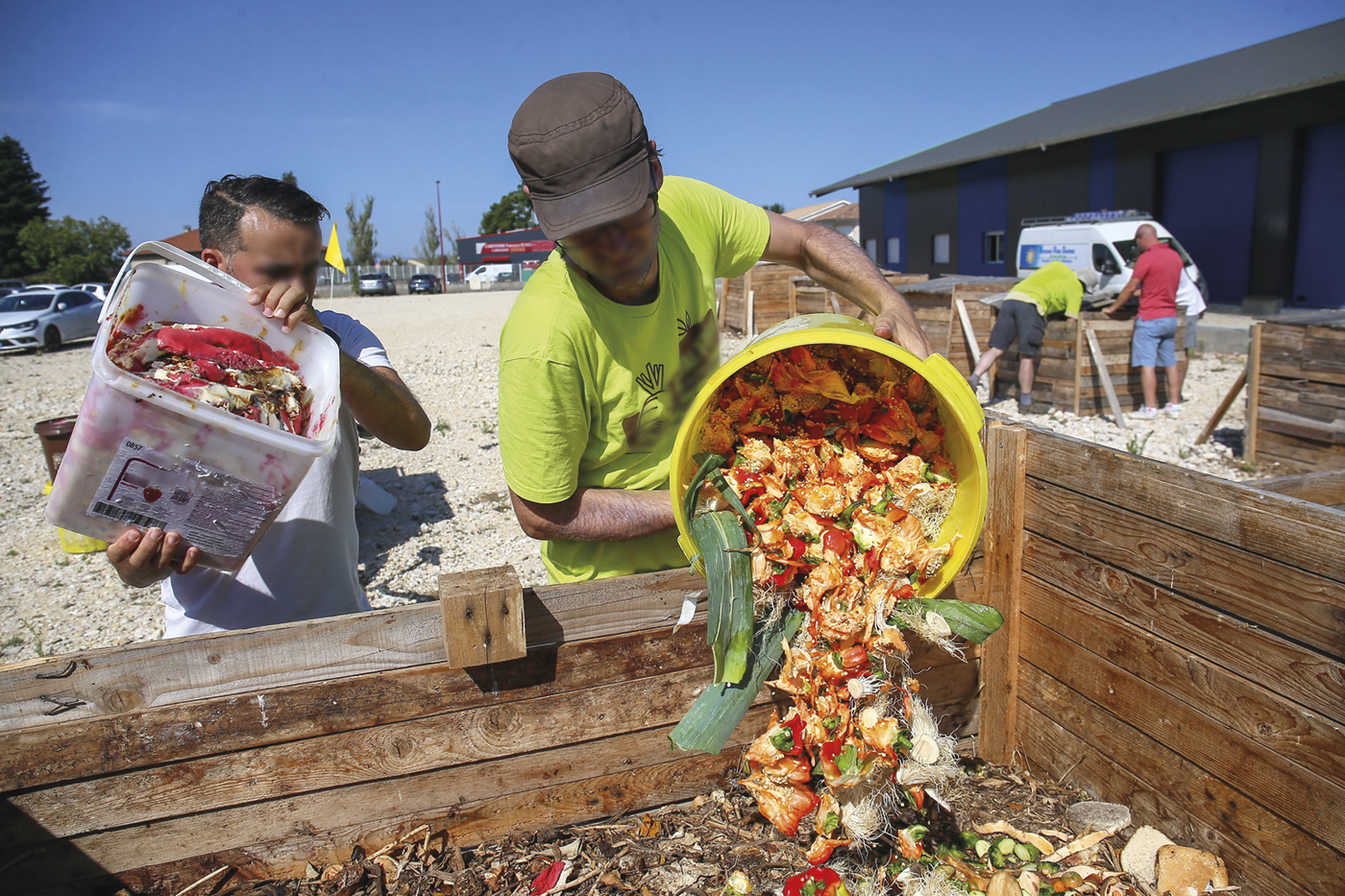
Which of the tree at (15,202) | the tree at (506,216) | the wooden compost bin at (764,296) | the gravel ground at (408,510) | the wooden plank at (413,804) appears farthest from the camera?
the tree at (506,216)

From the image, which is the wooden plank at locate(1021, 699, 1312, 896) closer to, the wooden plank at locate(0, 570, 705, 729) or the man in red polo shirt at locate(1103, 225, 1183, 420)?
the wooden plank at locate(0, 570, 705, 729)

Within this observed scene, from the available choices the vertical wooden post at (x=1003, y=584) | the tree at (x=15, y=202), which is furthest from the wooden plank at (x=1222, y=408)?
the tree at (x=15, y=202)

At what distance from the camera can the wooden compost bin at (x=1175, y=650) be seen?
1.79 meters

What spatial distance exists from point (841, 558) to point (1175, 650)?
3.33ft

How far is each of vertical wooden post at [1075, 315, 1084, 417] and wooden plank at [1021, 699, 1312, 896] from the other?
7395 mm

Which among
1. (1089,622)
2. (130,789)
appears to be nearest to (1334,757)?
(1089,622)

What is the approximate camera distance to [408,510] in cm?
659

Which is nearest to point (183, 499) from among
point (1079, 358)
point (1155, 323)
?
point (1079, 358)

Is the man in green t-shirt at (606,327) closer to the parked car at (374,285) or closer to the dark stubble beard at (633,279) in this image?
the dark stubble beard at (633,279)

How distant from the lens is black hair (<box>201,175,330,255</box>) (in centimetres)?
215

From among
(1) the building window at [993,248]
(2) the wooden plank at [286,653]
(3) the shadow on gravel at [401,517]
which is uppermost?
(1) the building window at [993,248]

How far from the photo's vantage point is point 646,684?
2.21 m

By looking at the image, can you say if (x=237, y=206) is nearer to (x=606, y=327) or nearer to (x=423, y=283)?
(x=606, y=327)

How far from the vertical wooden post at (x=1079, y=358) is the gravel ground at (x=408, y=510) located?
0.34 m
